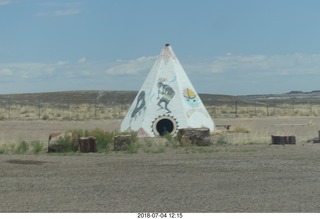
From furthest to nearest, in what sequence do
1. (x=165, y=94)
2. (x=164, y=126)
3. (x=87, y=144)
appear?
(x=164, y=126) < (x=165, y=94) < (x=87, y=144)

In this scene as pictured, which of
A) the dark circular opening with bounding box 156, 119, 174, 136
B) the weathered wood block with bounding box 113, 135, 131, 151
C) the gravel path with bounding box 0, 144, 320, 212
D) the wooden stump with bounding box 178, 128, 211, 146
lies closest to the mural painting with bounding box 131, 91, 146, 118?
the dark circular opening with bounding box 156, 119, 174, 136

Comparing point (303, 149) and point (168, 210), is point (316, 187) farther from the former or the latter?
point (303, 149)

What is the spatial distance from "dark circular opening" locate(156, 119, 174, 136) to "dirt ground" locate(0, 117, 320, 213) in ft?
27.0

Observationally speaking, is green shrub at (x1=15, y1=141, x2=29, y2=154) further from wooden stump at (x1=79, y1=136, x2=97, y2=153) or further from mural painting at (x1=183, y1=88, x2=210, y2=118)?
mural painting at (x1=183, y1=88, x2=210, y2=118)

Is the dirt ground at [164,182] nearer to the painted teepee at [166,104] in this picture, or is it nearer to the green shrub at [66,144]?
the green shrub at [66,144]

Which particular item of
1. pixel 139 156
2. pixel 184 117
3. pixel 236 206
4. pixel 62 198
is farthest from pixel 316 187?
pixel 184 117

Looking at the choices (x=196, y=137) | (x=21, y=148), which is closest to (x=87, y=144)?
(x=21, y=148)

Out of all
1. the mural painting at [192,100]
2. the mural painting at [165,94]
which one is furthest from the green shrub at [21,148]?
the mural painting at [192,100]

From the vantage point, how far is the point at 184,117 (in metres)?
29.6

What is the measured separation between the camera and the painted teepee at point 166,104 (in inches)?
1168

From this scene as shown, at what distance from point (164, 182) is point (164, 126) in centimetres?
1652

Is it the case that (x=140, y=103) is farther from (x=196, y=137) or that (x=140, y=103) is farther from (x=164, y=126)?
(x=196, y=137)

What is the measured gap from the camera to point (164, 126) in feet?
100

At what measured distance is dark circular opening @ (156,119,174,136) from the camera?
30.0 meters
